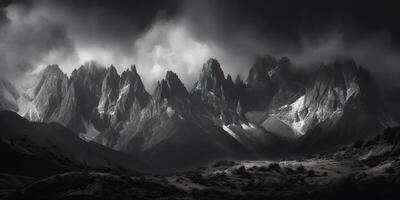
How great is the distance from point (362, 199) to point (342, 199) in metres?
5.78

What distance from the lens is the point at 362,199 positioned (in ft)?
643

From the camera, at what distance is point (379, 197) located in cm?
19925

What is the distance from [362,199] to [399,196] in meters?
9.29

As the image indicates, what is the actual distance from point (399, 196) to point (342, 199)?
13730 millimetres

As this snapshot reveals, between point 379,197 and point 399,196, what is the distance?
4.98m

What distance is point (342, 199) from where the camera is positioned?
656 feet

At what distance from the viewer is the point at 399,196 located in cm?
19688

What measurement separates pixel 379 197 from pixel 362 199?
19.4ft
